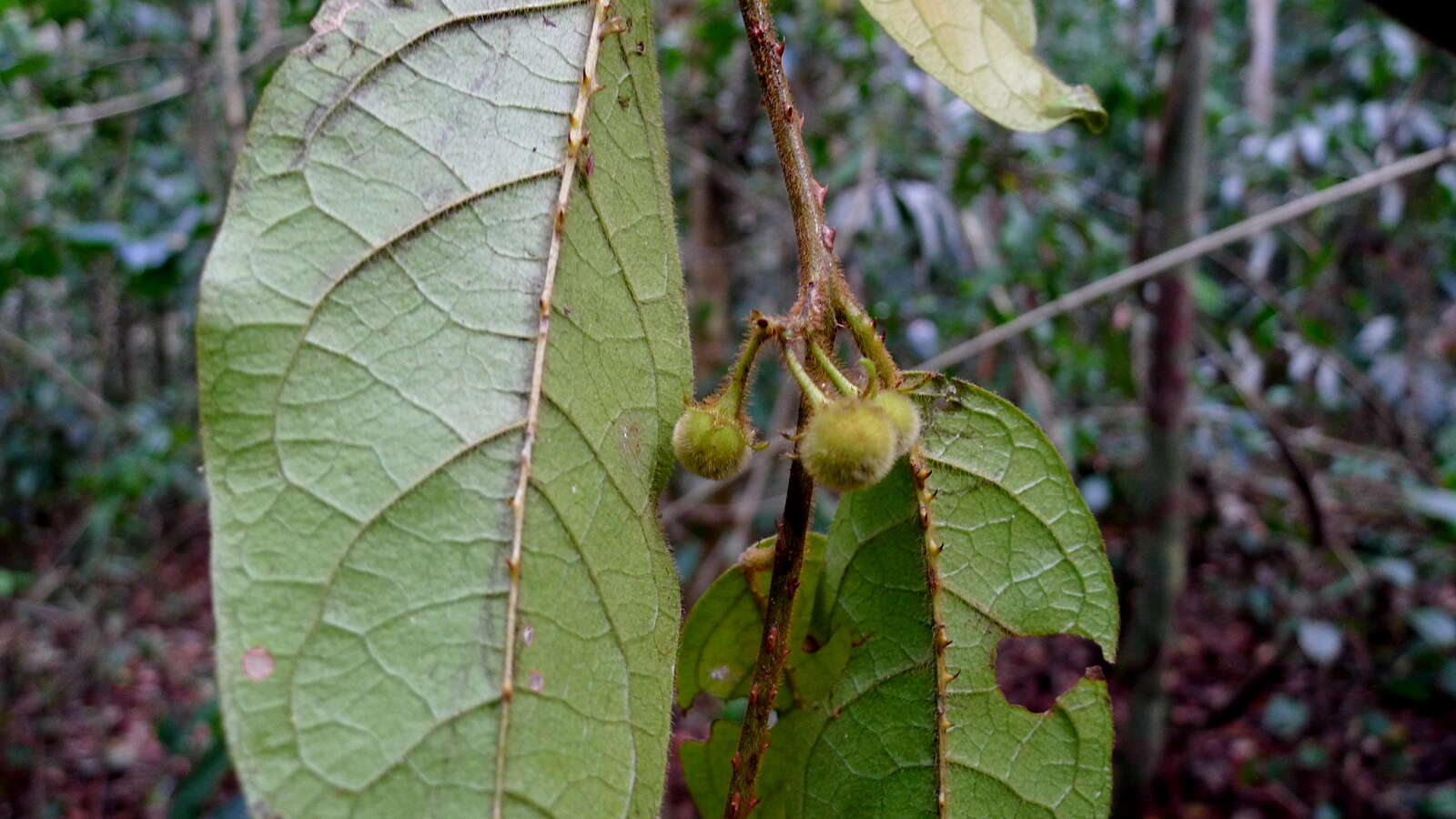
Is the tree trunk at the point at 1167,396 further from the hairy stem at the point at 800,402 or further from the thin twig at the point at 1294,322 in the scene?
the hairy stem at the point at 800,402

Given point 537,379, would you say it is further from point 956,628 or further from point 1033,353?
point 1033,353

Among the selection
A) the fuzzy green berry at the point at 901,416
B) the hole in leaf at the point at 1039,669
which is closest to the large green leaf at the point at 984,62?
the fuzzy green berry at the point at 901,416

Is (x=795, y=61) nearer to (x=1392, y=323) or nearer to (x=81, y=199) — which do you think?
(x=1392, y=323)

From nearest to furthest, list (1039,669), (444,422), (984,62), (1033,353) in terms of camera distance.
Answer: (444,422) < (984,62) < (1033,353) < (1039,669)

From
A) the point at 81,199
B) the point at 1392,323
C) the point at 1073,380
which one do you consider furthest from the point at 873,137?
the point at 81,199

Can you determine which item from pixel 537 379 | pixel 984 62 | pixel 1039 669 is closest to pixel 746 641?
pixel 537 379

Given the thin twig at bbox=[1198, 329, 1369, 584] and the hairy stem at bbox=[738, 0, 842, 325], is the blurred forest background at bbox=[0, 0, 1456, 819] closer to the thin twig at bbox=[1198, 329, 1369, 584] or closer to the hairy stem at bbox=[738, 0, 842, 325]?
the thin twig at bbox=[1198, 329, 1369, 584]

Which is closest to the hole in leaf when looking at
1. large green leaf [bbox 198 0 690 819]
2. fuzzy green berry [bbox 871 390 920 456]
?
fuzzy green berry [bbox 871 390 920 456]
